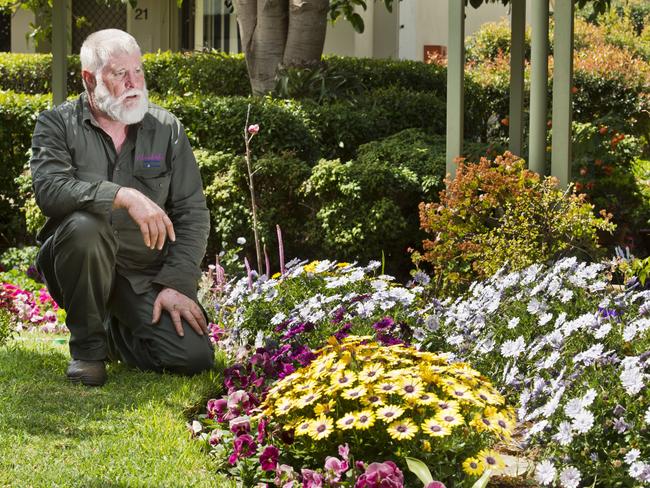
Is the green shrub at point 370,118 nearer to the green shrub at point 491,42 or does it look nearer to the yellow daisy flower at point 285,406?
the yellow daisy flower at point 285,406

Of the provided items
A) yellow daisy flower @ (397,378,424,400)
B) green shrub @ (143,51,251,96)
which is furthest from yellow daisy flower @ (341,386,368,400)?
green shrub @ (143,51,251,96)

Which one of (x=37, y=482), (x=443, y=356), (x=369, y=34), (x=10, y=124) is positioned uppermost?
(x=369, y=34)

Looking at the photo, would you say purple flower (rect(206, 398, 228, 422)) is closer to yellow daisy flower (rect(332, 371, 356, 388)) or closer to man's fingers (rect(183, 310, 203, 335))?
yellow daisy flower (rect(332, 371, 356, 388))

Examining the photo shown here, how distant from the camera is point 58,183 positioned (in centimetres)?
451

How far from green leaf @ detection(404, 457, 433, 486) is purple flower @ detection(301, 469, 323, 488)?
0.90 ft

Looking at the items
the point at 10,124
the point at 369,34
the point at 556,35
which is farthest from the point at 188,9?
the point at 556,35

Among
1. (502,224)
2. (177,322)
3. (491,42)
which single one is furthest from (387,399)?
(491,42)

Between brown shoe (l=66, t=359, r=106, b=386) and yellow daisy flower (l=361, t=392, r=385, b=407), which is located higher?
yellow daisy flower (l=361, t=392, r=385, b=407)

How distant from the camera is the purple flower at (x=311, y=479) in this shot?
3125mm

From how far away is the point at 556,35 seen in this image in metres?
6.33

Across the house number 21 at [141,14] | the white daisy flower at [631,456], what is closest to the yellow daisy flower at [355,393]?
the white daisy flower at [631,456]

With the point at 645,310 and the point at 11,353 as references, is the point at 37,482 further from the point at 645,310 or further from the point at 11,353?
the point at 645,310

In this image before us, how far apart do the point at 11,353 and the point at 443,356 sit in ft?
7.75

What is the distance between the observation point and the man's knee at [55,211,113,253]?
4.48 meters
